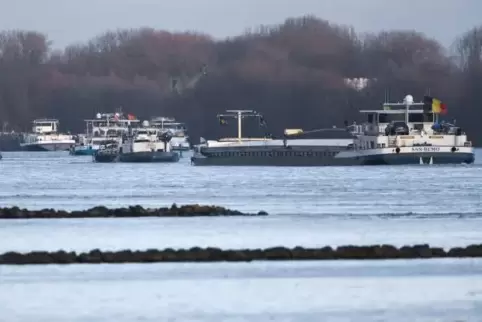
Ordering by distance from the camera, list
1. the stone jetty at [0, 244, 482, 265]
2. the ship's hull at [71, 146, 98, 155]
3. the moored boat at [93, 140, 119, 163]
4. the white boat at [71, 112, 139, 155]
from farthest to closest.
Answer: the ship's hull at [71, 146, 98, 155], the white boat at [71, 112, 139, 155], the moored boat at [93, 140, 119, 163], the stone jetty at [0, 244, 482, 265]

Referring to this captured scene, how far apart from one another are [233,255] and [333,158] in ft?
216

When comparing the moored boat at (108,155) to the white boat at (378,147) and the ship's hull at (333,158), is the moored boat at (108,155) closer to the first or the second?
the white boat at (378,147)

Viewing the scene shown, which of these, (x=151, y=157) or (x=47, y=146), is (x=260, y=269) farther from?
(x=47, y=146)

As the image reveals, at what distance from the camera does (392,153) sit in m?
83.1

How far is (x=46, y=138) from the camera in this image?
161250 mm

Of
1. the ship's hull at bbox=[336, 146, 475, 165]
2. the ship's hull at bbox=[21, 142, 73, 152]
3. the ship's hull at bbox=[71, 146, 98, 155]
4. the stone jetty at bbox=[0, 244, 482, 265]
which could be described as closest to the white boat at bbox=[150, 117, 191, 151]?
the ship's hull at bbox=[71, 146, 98, 155]

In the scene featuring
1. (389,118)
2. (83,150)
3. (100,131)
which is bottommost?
(83,150)

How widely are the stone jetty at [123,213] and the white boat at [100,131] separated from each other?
100463 millimetres

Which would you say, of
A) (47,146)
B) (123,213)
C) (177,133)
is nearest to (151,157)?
(177,133)

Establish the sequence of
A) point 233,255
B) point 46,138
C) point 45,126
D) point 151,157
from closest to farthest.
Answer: point 233,255 < point 151,157 < point 45,126 < point 46,138

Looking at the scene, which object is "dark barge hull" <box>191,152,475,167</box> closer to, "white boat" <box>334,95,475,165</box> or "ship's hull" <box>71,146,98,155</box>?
"white boat" <box>334,95,475,165</box>

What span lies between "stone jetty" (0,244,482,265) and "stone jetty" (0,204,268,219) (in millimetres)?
9848

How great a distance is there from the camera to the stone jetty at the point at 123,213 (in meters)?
33.5

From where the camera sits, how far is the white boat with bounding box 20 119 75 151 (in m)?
160
